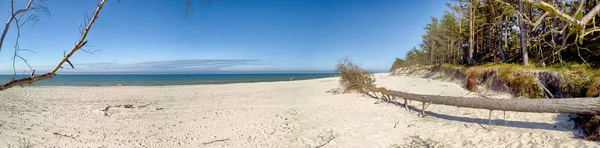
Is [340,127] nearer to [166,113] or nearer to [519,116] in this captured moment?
[519,116]

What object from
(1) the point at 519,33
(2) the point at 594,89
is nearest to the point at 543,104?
(2) the point at 594,89

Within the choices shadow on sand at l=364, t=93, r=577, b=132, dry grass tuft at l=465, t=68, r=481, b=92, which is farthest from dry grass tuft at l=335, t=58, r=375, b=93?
shadow on sand at l=364, t=93, r=577, b=132

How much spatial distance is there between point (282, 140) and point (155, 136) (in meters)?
3.38

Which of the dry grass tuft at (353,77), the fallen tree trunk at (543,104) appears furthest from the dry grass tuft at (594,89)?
the dry grass tuft at (353,77)

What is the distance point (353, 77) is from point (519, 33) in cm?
1202

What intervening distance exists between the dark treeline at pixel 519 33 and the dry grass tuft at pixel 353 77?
619cm

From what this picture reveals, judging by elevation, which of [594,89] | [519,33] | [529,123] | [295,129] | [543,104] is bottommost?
[295,129]

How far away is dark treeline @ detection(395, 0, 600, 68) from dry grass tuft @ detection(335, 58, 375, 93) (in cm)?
619

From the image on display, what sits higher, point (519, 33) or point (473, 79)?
point (519, 33)

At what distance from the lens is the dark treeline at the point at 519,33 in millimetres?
2205

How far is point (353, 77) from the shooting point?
1606 cm

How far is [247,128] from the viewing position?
7.67 m

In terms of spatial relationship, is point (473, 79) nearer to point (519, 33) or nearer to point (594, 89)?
point (594, 89)

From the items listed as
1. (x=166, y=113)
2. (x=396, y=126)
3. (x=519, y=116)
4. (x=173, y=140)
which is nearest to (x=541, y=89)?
(x=519, y=116)
